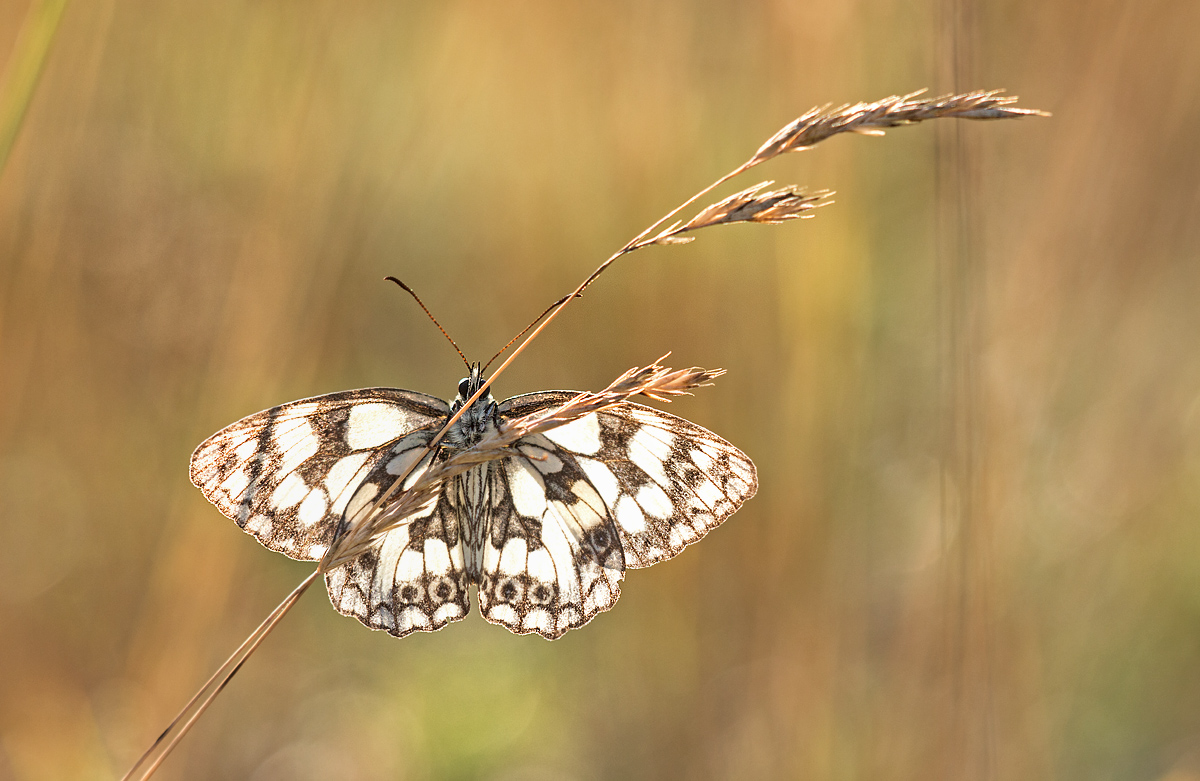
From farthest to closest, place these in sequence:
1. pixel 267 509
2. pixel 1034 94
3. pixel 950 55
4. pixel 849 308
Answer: pixel 1034 94
pixel 849 308
pixel 950 55
pixel 267 509

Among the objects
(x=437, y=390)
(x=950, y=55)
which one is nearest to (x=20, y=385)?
(x=437, y=390)

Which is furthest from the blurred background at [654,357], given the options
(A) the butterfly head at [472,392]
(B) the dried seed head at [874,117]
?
(A) the butterfly head at [472,392]

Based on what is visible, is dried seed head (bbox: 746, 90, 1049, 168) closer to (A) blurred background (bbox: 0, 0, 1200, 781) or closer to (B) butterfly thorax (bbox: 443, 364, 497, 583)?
(B) butterfly thorax (bbox: 443, 364, 497, 583)

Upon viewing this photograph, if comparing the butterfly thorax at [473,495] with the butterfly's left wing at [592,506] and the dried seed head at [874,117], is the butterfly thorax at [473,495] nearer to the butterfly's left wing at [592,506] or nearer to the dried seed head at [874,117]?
the butterfly's left wing at [592,506]

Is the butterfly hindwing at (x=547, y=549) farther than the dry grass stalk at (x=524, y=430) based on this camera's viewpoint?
Yes

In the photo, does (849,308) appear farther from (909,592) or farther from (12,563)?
(12,563)

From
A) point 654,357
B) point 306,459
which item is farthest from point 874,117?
point 654,357
